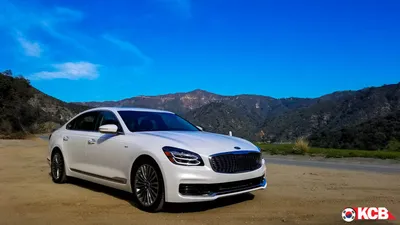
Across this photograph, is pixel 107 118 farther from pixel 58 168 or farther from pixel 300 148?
pixel 300 148

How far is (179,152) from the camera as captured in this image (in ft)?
19.3

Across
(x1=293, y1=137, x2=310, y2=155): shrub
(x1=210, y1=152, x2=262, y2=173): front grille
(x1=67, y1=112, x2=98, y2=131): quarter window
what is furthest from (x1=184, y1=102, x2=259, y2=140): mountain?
(x1=210, y1=152, x2=262, y2=173): front grille

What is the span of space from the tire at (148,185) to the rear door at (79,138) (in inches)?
68.6

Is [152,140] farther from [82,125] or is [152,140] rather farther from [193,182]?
[82,125]

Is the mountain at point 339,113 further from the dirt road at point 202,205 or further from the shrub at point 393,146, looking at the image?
the dirt road at point 202,205

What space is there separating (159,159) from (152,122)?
1.64 metres

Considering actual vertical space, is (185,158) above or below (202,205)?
above

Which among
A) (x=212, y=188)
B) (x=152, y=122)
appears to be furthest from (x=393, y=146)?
(x=212, y=188)

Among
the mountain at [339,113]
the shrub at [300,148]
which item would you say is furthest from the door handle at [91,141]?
the mountain at [339,113]

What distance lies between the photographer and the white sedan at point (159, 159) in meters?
5.82

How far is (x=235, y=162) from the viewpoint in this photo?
6.16m

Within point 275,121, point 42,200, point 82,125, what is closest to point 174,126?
point 82,125

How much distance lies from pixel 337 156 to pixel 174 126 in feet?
44.5

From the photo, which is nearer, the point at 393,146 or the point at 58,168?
the point at 58,168
